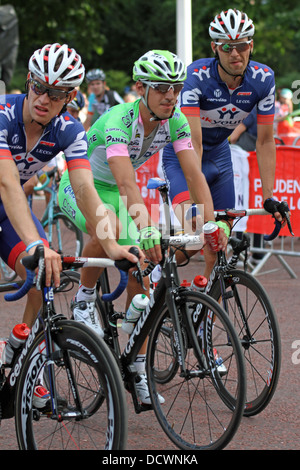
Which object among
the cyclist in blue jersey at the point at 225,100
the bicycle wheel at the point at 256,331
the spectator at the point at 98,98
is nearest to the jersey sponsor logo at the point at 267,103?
the cyclist in blue jersey at the point at 225,100

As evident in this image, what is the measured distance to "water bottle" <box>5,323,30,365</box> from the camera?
3963 mm

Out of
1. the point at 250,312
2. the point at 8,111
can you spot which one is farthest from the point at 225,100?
the point at 8,111

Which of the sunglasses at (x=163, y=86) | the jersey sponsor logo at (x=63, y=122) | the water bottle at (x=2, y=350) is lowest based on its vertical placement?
the water bottle at (x=2, y=350)

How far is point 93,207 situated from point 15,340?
0.78 m

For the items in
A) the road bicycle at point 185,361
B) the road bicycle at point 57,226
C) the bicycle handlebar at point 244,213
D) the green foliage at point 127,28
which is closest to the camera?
the road bicycle at point 185,361

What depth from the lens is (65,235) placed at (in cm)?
952

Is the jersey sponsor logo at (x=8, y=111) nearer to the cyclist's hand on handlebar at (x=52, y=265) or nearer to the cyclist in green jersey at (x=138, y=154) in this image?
the cyclist in green jersey at (x=138, y=154)

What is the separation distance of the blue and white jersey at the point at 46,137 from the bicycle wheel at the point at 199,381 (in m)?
0.92

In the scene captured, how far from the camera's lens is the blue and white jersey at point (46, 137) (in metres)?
4.17

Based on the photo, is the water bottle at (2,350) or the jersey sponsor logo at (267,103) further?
the jersey sponsor logo at (267,103)

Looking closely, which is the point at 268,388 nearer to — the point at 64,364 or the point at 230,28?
the point at 64,364

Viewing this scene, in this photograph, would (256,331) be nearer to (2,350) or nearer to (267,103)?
(2,350)

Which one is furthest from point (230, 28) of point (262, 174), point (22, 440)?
point (22, 440)

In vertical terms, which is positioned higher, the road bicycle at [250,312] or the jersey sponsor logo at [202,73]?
the jersey sponsor logo at [202,73]
